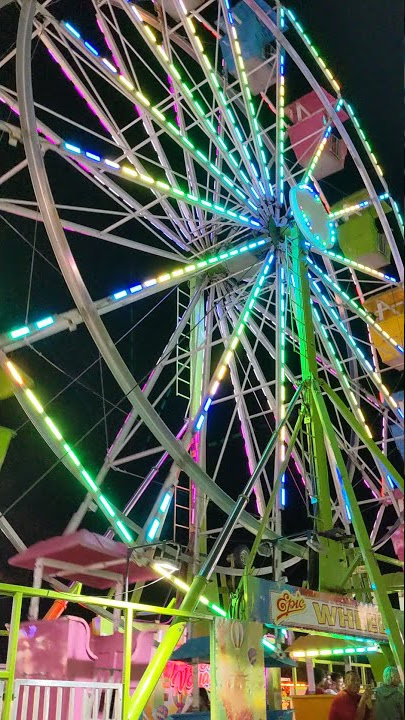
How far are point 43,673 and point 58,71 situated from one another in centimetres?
1119

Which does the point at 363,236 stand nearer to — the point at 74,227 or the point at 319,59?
the point at 319,59

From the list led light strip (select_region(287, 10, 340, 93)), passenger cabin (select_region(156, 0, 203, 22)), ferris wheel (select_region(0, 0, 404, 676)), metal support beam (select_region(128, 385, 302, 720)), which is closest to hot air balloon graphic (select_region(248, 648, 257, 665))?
metal support beam (select_region(128, 385, 302, 720))

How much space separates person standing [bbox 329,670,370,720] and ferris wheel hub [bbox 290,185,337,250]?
6.98 m

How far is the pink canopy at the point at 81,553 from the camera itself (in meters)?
8.52

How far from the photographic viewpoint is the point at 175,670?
10844 mm

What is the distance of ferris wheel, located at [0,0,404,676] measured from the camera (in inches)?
347

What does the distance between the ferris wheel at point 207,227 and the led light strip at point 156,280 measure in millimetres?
33

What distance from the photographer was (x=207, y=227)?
1324cm

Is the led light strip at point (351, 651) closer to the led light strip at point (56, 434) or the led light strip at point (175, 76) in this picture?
the led light strip at point (56, 434)

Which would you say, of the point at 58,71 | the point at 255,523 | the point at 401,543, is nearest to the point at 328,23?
the point at 401,543

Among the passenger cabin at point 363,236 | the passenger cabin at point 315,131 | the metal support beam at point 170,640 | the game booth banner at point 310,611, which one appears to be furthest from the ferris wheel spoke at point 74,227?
the game booth banner at point 310,611

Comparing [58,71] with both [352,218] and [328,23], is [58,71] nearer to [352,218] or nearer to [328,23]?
[352,218]

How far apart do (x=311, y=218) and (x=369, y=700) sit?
7683 millimetres

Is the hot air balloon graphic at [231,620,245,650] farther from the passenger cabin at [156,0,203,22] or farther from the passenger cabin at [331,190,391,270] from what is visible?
the passenger cabin at [156,0,203,22]
